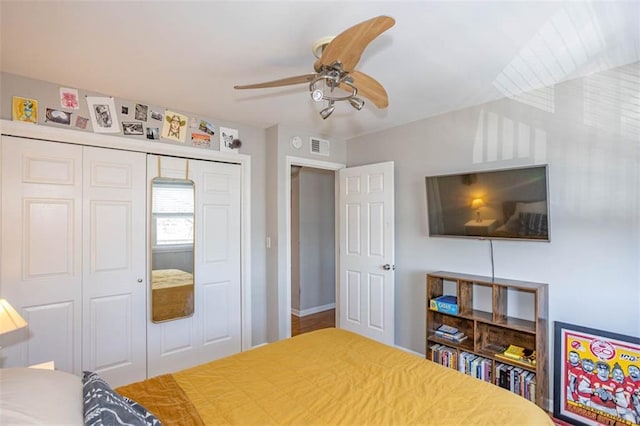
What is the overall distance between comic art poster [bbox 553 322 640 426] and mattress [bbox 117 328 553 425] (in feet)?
3.78

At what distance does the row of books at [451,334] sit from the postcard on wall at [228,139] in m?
2.60

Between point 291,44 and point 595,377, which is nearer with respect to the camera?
point 291,44

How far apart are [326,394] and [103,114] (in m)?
2.65

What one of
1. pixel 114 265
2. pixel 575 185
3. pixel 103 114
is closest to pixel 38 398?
pixel 114 265

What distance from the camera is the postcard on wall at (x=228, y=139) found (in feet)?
10.7

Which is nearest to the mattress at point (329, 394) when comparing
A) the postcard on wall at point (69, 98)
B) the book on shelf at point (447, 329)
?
the book on shelf at point (447, 329)

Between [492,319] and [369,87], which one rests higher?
[369,87]

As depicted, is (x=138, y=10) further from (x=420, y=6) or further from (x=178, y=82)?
(x=420, y=6)

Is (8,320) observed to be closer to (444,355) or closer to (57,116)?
(57,116)

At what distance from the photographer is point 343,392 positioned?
151cm

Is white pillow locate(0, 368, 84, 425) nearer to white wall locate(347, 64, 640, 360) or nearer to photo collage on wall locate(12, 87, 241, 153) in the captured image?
photo collage on wall locate(12, 87, 241, 153)

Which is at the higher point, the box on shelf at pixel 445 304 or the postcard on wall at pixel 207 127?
the postcard on wall at pixel 207 127

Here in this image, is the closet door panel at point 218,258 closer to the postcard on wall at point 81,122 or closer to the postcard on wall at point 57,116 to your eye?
the postcard on wall at point 81,122

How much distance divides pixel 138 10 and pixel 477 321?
2996 mm
